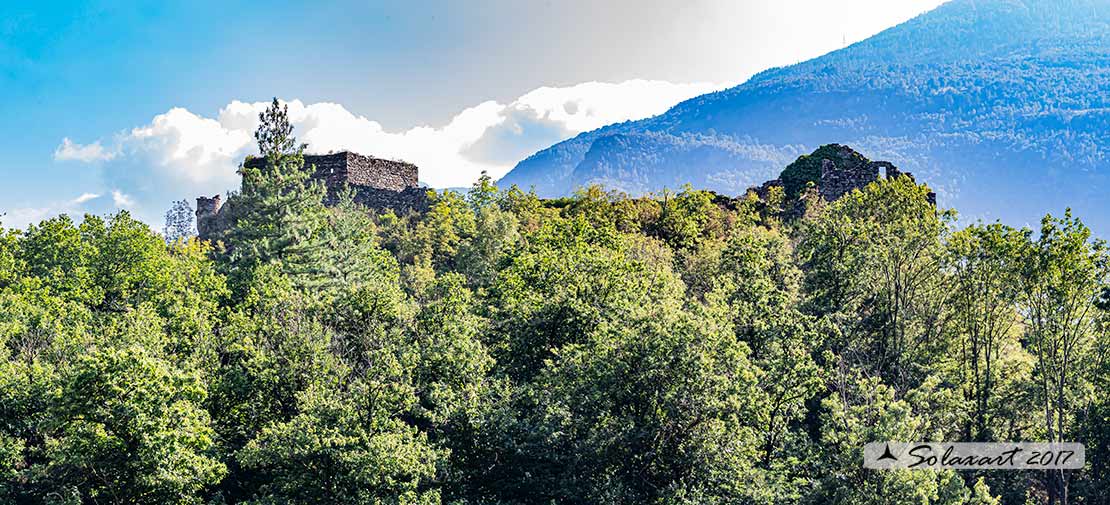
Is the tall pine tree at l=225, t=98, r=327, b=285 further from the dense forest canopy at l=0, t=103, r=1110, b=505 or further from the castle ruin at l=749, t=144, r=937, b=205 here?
the castle ruin at l=749, t=144, r=937, b=205

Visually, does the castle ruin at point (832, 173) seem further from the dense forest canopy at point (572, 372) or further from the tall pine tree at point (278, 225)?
the tall pine tree at point (278, 225)

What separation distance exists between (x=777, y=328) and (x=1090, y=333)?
11.1 m

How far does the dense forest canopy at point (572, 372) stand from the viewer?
22.1 m

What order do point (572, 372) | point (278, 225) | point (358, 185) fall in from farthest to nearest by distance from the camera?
point (358, 185) → point (278, 225) → point (572, 372)

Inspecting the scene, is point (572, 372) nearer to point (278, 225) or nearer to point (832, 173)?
point (278, 225)

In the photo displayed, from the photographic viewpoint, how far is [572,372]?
78.7 feet

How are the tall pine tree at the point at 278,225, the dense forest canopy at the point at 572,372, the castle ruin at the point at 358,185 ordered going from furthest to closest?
the castle ruin at the point at 358,185, the tall pine tree at the point at 278,225, the dense forest canopy at the point at 572,372

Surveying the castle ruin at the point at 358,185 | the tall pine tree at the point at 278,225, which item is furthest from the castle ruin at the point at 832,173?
the tall pine tree at the point at 278,225

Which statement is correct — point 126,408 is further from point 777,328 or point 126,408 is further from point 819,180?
point 819,180

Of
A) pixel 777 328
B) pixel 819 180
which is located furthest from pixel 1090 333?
pixel 819 180

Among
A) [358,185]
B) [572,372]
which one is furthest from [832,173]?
[572,372]

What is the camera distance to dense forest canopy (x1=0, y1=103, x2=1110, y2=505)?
72.6 feet

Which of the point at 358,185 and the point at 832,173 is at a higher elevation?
the point at 358,185

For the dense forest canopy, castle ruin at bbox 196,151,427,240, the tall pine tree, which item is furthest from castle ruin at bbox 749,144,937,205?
the tall pine tree
